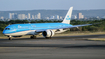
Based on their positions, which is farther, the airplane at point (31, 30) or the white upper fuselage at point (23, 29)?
the airplane at point (31, 30)

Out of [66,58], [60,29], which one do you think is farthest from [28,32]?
[66,58]

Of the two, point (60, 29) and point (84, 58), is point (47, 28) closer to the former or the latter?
point (60, 29)

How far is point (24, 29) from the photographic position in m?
45.3

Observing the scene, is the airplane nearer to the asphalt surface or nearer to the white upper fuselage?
the white upper fuselage

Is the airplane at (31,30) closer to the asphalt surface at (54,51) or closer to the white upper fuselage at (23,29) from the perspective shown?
the white upper fuselage at (23,29)

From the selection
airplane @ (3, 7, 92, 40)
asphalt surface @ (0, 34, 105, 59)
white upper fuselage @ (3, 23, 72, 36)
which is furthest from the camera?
airplane @ (3, 7, 92, 40)

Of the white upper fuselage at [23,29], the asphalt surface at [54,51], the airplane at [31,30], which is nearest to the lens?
the asphalt surface at [54,51]

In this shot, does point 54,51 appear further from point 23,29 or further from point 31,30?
point 31,30

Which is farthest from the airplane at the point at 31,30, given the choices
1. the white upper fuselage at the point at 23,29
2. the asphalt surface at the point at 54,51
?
the asphalt surface at the point at 54,51

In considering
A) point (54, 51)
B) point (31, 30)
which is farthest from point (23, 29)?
point (54, 51)

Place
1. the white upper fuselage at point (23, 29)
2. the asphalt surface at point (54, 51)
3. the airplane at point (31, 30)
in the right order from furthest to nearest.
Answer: the airplane at point (31, 30)
the white upper fuselage at point (23, 29)
the asphalt surface at point (54, 51)

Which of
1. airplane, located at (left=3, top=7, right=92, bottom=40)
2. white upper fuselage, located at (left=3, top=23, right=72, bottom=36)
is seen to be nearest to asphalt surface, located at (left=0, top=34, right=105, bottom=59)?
white upper fuselage, located at (left=3, top=23, right=72, bottom=36)

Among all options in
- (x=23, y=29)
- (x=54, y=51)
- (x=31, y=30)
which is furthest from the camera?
(x=31, y=30)

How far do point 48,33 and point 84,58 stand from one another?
91.7 feet
